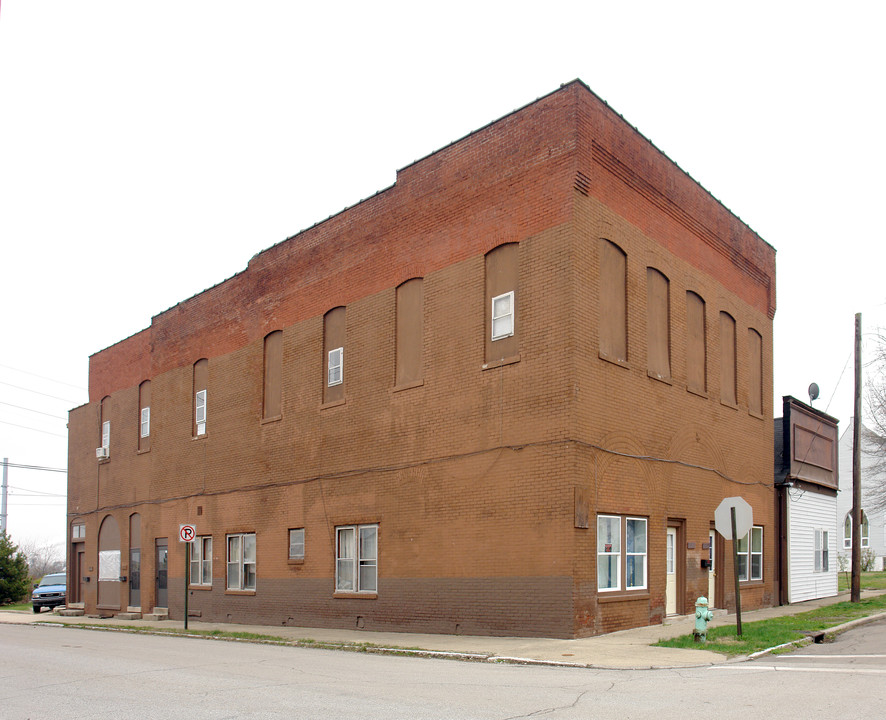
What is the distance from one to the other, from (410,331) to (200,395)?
10.6 metres

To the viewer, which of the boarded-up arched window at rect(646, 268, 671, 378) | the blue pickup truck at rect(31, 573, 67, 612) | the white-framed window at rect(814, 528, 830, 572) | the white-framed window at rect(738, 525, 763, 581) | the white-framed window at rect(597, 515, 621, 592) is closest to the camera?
the white-framed window at rect(597, 515, 621, 592)

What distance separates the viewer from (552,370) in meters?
17.6

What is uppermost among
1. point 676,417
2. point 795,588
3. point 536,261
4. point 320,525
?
point 536,261

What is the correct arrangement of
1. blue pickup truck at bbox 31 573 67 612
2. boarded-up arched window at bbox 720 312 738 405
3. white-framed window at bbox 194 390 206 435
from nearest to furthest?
boarded-up arched window at bbox 720 312 738 405 → white-framed window at bbox 194 390 206 435 → blue pickup truck at bbox 31 573 67 612

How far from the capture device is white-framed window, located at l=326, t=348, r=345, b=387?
76.2 feet

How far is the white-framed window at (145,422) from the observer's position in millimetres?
32125

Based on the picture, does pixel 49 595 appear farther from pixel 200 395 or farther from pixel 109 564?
pixel 200 395

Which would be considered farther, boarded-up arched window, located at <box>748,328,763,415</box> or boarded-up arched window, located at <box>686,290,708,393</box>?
boarded-up arched window, located at <box>748,328,763,415</box>

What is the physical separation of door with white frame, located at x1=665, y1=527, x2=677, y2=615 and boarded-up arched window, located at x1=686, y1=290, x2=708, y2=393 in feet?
11.4

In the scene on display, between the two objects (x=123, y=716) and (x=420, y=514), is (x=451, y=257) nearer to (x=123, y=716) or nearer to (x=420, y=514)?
(x=420, y=514)

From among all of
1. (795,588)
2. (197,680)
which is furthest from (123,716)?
(795,588)

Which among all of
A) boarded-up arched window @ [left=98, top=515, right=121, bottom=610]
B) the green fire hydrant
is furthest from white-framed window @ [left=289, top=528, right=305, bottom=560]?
boarded-up arched window @ [left=98, top=515, right=121, bottom=610]

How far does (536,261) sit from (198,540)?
15.4 m

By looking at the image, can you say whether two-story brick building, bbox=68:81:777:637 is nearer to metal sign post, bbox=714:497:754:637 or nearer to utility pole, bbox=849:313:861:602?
utility pole, bbox=849:313:861:602
